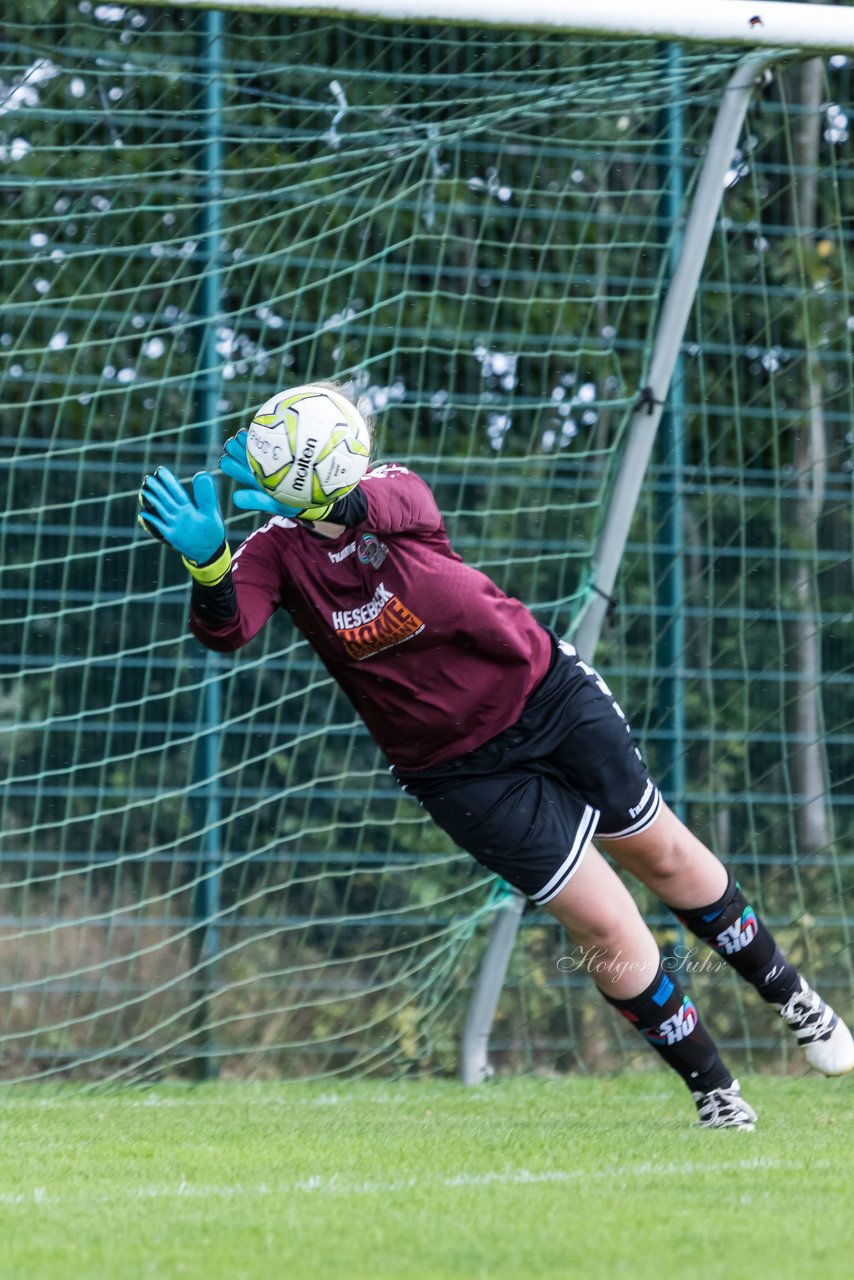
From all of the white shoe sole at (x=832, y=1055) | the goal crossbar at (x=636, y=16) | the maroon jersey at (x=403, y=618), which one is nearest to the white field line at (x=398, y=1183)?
the white shoe sole at (x=832, y=1055)

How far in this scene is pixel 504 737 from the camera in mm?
3908

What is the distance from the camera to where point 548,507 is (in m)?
5.71

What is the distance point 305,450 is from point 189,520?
0.93 feet

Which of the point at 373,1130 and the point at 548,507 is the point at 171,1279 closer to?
the point at 373,1130

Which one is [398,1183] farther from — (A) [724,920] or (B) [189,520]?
(B) [189,520]

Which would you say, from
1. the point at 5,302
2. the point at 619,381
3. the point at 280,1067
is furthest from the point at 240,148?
the point at 280,1067

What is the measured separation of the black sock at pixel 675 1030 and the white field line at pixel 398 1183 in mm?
440

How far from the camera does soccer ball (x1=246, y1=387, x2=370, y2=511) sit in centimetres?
343

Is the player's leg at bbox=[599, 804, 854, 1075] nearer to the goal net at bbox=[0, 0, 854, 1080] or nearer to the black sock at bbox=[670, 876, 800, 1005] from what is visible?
the black sock at bbox=[670, 876, 800, 1005]

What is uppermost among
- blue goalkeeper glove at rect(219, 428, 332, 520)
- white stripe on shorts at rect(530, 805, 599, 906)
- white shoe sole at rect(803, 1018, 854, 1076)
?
blue goalkeeper glove at rect(219, 428, 332, 520)

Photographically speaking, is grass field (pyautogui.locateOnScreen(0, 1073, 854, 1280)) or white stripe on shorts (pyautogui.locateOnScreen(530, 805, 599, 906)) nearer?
grass field (pyautogui.locateOnScreen(0, 1073, 854, 1280))

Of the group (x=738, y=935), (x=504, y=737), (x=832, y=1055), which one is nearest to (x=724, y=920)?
(x=738, y=935)

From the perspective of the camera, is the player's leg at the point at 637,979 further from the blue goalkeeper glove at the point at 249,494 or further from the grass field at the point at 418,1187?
the blue goalkeeper glove at the point at 249,494

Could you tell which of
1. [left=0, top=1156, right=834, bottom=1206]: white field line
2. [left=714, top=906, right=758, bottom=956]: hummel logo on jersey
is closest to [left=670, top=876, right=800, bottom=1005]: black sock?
[left=714, top=906, right=758, bottom=956]: hummel logo on jersey
